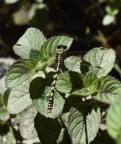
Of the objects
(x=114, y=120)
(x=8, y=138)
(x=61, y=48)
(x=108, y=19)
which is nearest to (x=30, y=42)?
(x=61, y=48)

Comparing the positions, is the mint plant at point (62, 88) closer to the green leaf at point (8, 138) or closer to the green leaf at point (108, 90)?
the green leaf at point (108, 90)

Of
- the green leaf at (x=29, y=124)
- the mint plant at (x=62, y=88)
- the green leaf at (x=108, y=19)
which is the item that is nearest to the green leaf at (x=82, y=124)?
the mint plant at (x=62, y=88)

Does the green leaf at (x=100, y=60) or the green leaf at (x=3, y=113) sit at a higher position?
the green leaf at (x=100, y=60)

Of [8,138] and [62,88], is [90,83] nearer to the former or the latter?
[62,88]

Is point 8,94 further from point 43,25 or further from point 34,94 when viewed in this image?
point 43,25

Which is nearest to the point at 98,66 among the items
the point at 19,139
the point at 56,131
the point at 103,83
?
the point at 103,83

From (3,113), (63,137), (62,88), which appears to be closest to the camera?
(62,88)

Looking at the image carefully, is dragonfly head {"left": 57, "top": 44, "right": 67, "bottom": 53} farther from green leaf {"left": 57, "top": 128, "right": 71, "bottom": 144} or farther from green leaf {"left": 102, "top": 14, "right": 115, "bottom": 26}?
green leaf {"left": 102, "top": 14, "right": 115, "bottom": 26}
